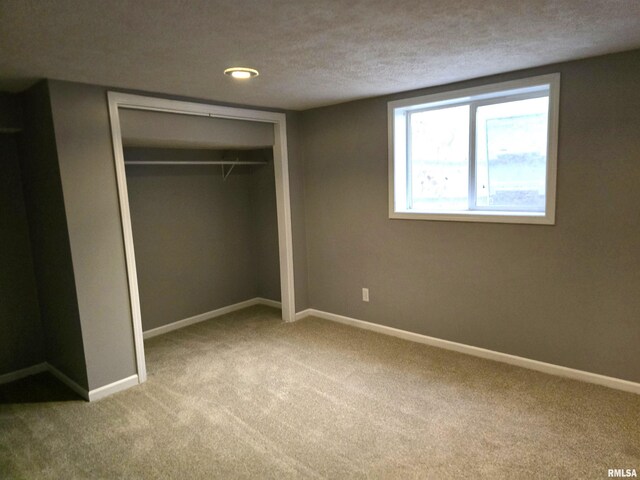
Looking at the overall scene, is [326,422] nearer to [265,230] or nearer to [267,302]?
[267,302]

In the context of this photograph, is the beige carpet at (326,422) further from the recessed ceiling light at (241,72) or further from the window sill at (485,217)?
the recessed ceiling light at (241,72)

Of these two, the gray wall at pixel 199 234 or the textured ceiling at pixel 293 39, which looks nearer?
the textured ceiling at pixel 293 39

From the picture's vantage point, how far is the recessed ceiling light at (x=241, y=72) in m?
2.50

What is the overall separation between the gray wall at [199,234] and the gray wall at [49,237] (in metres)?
0.85

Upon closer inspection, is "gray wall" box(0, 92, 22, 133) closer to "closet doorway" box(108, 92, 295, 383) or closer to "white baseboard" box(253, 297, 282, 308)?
"closet doorway" box(108, 92, 295, 383)

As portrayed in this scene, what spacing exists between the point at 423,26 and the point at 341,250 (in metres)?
2.53

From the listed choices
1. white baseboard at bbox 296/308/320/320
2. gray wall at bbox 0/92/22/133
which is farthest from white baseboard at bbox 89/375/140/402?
gray wall at bbox 0/92/22/133

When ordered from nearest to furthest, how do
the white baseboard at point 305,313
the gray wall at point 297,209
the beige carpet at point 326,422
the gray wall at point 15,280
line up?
1. the beige carpet at point 326,422
2. the gray wall at point 15,280
3. the gray wall at point 297,209
4. the white baseboard at point 305,313

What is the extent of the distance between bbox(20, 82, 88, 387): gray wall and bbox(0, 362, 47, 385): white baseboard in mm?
121

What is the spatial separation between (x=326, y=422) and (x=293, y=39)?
2172mm

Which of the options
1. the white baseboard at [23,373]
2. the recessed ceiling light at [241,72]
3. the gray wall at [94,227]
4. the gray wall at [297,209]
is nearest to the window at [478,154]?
the gray wall at [297,209]

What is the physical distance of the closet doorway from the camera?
295 cm

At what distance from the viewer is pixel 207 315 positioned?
458 centimetres

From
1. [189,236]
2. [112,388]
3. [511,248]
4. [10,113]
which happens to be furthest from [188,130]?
[511,248]
